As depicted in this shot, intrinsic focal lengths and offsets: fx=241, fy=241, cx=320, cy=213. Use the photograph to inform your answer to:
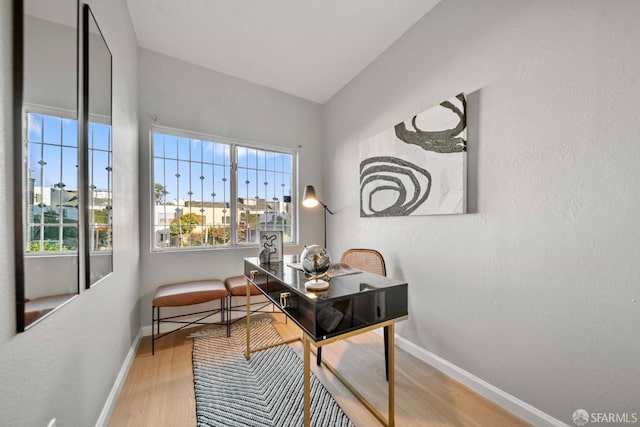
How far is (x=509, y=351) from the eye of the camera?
144 centimetres

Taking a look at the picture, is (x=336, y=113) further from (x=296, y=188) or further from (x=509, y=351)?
(x=509, y=351)

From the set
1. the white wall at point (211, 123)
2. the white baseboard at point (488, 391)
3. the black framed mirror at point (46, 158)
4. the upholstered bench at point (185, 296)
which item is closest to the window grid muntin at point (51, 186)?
the black framed mirror at point (46, 158)

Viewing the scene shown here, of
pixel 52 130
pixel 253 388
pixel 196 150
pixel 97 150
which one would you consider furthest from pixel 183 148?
pixel 253 388

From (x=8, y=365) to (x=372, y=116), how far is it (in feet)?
8.84

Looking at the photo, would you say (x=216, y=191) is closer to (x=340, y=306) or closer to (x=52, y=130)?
(x=52, y=130)

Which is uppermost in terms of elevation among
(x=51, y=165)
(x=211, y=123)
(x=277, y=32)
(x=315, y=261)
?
(x=277, y=32)

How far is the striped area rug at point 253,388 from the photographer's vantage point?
1.38m

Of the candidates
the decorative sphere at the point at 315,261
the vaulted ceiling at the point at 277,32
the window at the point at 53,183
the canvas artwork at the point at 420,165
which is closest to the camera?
the window at the point at 53,183

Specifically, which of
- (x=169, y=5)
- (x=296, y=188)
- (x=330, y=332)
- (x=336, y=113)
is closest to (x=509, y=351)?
(x=330, y=332)

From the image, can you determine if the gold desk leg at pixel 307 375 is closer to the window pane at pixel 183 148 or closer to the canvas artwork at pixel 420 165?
the canvas artwork at pixel 420 165

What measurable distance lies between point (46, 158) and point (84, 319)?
0.73 meters

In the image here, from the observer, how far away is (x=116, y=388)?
5.02 feet

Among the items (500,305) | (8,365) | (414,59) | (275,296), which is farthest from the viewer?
(414,59)

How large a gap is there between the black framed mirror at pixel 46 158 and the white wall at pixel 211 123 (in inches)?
61.4
